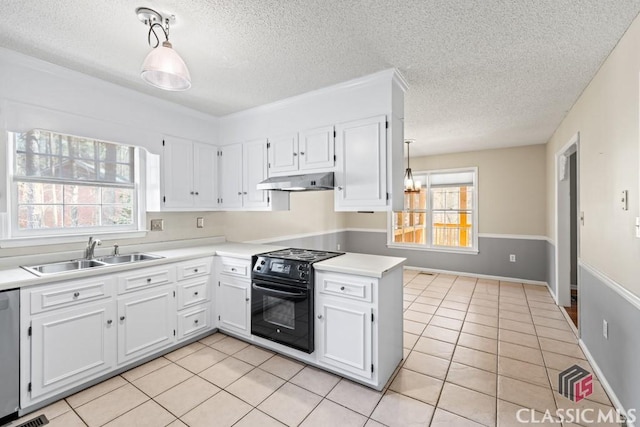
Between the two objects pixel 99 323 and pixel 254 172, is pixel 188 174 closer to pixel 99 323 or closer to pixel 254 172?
pixel 254 172

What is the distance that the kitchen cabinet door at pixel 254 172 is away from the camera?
336 centimetres

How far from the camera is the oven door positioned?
2484 millimetres

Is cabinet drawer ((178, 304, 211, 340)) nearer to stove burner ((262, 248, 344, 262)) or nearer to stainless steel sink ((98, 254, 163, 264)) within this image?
stainless steel sink ((98, 254, 163, 264))

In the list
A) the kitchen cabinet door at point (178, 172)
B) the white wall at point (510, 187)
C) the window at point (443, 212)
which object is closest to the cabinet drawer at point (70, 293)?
the kitchen cabinet door at point (178, 172)

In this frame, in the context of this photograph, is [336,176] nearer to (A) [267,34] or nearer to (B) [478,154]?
(A) [267,34]

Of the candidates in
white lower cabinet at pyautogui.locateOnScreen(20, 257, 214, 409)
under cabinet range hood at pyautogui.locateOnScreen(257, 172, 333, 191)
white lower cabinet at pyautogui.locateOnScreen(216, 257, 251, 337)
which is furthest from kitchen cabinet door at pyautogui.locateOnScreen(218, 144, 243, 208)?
white lower cabinet at pyautogui.locateOnScreen(20, 257, 214, 409)

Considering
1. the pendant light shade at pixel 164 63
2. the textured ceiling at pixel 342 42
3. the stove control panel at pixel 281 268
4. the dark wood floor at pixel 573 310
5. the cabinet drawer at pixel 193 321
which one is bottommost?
the dark wood floor at pixel 573 310

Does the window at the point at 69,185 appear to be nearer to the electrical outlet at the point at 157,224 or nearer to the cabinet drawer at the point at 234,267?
the electrical outlet at the point at 157,224

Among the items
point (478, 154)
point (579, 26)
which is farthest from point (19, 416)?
point (478, 154)

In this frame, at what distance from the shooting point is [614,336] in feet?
6.93

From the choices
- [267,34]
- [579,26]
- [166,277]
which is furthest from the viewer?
[166,277]

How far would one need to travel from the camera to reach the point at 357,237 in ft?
22.7

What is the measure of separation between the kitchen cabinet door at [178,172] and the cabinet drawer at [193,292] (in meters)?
0.88

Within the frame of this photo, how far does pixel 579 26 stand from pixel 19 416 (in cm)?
433
